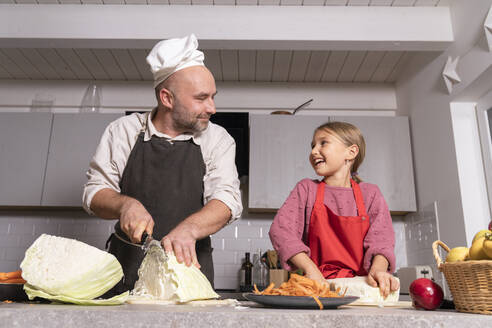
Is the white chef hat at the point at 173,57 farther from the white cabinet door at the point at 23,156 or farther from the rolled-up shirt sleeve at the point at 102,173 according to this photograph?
the white cabinet door at the point at 23,156

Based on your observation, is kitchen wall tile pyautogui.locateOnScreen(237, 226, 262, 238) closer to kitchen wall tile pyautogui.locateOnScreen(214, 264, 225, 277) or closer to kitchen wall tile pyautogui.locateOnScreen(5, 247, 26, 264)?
kitchen wall tile pyautogui.locateOnScreen(214, 264, 225, 277)

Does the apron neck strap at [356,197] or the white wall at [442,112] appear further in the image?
the white wall at [442,112]

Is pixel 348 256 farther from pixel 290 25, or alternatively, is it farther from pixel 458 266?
pixel 290 25

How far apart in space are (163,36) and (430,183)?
2.13m

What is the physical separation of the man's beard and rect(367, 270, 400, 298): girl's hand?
85 cm

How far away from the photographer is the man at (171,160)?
161 centimetres

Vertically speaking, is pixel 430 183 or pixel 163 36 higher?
pixel 163 36

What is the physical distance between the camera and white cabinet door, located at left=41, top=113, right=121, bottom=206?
3.34 metres

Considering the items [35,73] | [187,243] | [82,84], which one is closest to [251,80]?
[82,84]

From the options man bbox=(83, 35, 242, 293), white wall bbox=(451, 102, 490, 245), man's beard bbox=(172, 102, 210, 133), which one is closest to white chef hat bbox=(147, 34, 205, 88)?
man bbox=(83, 35, 242, 293)

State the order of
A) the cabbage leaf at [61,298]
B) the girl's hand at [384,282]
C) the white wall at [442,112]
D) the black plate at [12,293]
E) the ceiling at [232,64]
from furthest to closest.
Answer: the ceiling at [232,64] → the white wall at [442,112] → the girl's hand at [384,282] → the black plate at [12,293] → the cabbage leaf at [61,298]

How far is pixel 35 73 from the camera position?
3799 millimetres

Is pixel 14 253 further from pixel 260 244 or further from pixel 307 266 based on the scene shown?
pixel 307 266

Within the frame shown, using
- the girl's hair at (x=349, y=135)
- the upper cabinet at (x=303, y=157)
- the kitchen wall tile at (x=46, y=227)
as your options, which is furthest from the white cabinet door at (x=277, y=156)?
the kitchen wall tile at (x=46, y=227)
